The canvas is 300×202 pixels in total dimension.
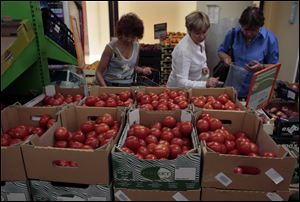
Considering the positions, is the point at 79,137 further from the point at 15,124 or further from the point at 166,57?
the point at 166,57

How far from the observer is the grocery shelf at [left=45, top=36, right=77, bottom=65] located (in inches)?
80.7

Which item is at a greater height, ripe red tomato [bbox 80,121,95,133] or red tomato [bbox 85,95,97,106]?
red tomato [bbox 85,95,97,106]

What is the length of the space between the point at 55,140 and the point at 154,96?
78 cm

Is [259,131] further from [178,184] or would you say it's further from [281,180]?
[178,184]

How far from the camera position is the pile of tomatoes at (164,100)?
1.85 m

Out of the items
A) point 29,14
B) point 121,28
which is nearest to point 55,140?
point 29,14

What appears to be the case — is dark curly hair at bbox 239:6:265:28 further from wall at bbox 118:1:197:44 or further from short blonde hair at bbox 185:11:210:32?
wall at bbox 118:1:197:44

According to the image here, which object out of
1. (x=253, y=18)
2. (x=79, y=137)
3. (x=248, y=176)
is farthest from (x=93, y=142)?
(x=253, y=18)

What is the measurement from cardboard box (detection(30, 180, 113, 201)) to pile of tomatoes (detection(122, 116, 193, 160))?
8.6 inches

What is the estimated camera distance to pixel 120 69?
A: 2.57 metres

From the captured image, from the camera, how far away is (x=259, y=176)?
1237 millimetres

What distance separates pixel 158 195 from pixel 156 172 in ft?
0.37

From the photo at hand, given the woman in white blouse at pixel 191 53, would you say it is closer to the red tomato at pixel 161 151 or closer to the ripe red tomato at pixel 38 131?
the red tomato at pixel 161 151

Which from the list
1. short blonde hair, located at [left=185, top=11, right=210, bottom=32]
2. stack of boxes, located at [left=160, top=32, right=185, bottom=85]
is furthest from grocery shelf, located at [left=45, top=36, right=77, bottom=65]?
stack of boxes, located at [left=160, top=32, right=185, bottom=85]
